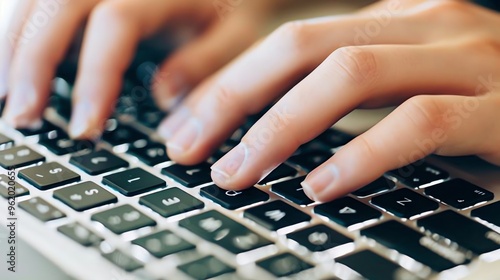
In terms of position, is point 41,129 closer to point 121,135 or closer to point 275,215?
point 121,135

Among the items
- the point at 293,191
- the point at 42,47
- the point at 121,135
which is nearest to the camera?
the point at 293,191

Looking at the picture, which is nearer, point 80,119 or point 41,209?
point 41,209

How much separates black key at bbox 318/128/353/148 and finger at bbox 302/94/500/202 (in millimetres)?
74

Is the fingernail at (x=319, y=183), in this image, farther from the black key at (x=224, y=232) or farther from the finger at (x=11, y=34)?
the finger at (x=11, y=34)

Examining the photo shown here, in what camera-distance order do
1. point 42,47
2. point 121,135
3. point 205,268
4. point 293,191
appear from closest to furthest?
point 205,268
point 293,191
point 121,135
point 42,47

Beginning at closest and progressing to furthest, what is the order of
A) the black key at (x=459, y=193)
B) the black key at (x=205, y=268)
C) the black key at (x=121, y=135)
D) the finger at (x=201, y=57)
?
the black key at (x=205, y=268) → the black key at (x=459, y=193) → the black key at (x=121, y=135) → the finger at (x=201, y=57)

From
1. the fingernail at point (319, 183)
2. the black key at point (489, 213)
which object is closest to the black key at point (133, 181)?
the fingernail at point (319, 183)

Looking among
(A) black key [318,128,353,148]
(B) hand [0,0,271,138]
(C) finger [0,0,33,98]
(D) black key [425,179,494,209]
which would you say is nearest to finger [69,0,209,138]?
(B) hand [0,0,271,138]

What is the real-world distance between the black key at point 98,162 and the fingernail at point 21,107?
10 centimetres

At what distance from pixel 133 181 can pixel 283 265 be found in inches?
5.8

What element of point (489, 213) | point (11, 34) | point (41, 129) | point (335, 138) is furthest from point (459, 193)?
point (11, 34)

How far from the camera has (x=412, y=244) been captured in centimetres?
36

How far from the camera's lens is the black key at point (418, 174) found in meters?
0.45

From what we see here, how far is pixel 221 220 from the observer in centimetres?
38
